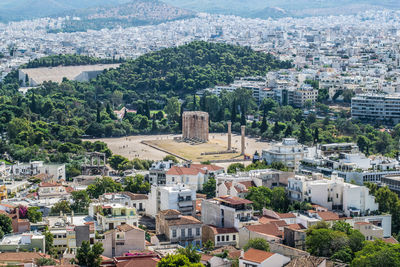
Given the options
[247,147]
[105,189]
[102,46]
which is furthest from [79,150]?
[102,46]

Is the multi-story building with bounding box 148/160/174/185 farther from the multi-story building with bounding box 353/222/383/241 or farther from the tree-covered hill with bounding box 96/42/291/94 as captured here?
the tree-covered hill with bounding box 96/42/291/94

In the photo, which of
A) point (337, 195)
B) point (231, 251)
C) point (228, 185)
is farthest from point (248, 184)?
point (231, 251)

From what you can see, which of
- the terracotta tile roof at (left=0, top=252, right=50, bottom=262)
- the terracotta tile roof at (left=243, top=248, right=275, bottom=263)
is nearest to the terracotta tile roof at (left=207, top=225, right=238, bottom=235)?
the terracotta tile roof at (left=243, top=248, right=275, bottom=263)

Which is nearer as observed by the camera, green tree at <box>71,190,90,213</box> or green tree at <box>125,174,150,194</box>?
green tree at <box>71,190,90,213</box>

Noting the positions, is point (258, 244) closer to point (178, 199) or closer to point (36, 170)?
point (178, 199)

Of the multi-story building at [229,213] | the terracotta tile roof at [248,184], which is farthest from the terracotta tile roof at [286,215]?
the terracotta tile roof at [248,184]

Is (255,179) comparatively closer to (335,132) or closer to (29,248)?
(29,248)
